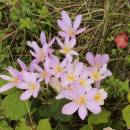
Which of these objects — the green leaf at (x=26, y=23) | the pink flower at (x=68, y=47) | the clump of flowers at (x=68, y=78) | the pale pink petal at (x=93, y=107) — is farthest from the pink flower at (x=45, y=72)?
the green leaf at (x=26, y=23)

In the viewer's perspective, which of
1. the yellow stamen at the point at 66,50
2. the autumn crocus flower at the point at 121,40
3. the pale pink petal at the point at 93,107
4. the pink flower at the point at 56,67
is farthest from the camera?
the autumn crocus flower at the point at 121,40

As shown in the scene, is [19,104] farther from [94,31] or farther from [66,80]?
[94,31]

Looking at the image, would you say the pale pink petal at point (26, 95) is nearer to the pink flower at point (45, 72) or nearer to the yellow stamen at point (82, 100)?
the pink flower at point (45, 72)

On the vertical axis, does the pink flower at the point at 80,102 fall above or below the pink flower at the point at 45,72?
below

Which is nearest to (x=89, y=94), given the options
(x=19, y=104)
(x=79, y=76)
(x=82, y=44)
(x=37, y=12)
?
(x=79, y=76)

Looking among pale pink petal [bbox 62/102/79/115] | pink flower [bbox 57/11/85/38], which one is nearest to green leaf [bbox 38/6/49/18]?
pink flower [bbox 57/11/85/38]

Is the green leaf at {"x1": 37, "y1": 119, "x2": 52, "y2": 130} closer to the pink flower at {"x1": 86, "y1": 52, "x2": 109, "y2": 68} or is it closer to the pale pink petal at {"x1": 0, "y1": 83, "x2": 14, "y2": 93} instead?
the pale pink petal at {"x1": 0, "y1": 83, "x2": 14, "y2": 93}

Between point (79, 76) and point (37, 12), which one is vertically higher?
point (37, 12)
